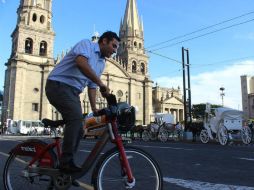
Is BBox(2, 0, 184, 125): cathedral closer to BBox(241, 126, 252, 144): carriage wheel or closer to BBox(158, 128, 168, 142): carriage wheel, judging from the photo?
BBox(158, 128, 168, 142): carriage wheel

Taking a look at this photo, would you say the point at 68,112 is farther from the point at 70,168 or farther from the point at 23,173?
the point at 23,173

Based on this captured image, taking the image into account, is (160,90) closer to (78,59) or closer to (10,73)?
(10,73)

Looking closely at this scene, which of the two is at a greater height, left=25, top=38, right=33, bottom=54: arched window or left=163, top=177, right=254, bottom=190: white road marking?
left=25, top=38, right=33, bottom=54: arched window

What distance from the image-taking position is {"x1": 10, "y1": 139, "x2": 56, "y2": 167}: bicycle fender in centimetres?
351

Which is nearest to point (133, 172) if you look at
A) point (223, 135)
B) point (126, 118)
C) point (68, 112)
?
point (126, 118)

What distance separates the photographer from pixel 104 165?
10.2 feet

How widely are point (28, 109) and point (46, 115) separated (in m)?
3.28

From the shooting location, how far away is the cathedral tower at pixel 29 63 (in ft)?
186

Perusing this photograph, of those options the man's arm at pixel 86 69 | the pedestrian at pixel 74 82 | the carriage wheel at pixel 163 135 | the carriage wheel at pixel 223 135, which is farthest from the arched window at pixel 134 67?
the man's arm at pixel 86 69

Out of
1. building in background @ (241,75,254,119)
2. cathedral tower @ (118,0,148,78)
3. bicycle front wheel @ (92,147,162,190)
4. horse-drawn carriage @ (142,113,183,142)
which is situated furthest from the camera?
building in background @ (241,75,254,119)

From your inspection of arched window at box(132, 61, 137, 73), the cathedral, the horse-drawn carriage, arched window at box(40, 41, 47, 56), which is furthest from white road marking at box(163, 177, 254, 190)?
arched window at box(132, 61, 137, 73)

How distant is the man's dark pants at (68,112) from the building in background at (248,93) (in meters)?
91.5

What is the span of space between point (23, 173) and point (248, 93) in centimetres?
9329

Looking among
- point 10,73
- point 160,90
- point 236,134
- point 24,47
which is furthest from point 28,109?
point 160,90
